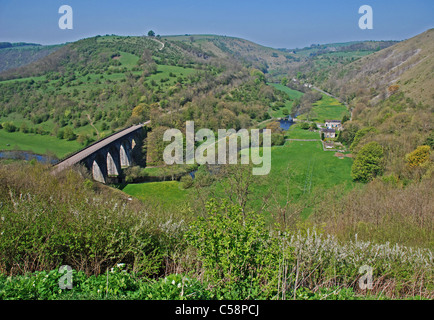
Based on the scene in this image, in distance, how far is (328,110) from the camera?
313 ft

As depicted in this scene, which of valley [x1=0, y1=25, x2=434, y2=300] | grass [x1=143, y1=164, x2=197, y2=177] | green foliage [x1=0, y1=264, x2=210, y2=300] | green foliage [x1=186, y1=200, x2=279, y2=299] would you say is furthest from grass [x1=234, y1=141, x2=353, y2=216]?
green foliage [x1=0, y1=264, x2=210, y2=300]

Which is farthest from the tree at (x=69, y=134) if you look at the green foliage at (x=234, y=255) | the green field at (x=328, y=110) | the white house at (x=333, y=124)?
the green field at (x=328, y=110)

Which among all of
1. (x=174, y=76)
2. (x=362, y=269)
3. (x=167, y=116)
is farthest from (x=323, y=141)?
(x=362, y=269)

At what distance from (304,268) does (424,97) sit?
62.2 m

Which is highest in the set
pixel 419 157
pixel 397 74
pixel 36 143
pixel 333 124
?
pixel 397 74

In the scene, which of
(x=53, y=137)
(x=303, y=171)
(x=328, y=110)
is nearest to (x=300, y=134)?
(x=303, y=171)

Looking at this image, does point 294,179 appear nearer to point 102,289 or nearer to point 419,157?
point 419,157

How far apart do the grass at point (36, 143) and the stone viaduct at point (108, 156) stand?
415 inches

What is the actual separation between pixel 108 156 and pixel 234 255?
141 feet

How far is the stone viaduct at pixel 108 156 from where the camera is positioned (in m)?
34.9

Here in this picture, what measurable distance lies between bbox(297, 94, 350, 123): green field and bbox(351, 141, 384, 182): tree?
46159 mm

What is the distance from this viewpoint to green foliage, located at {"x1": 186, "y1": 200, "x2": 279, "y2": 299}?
18.2ft

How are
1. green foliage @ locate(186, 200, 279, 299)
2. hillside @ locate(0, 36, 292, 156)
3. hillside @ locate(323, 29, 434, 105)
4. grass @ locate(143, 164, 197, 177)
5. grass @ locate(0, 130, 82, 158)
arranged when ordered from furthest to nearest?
1. hillside @ locate(0, 36, 292, 156)
2. hillside @ locate(323, 29, 434, 105)
3. grass @ locate(0, 130, 82, 158)
4. grass @ locate(143, 164, 197, 177)
5. green foliage @ locate(186, 200, 279, 299)

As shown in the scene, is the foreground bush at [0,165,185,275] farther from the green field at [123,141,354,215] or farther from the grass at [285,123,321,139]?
the grass at [285,123,321,139]
